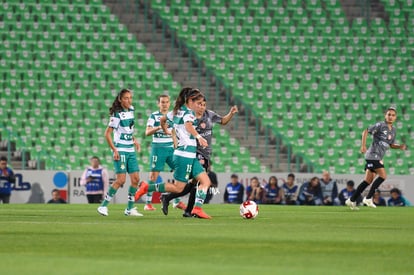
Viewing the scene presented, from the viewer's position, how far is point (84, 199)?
2873cm

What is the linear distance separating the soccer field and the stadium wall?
1372cm

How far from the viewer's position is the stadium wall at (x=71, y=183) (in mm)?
28297

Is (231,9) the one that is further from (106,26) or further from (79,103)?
(79,103)

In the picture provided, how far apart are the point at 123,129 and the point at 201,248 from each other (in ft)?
25.7

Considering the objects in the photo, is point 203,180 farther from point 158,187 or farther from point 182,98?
point 182,98

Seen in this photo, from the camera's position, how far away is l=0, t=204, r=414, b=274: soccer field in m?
7.91

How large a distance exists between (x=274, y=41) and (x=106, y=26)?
592 centimetres

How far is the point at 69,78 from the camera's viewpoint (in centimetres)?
3341

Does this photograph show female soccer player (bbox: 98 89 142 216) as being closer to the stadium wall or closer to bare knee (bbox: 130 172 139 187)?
bare knee (bbox: 130 172 139 187)

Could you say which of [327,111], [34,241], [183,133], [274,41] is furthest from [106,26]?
[34,241]

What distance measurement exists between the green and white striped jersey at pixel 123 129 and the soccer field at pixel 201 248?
9.67 ft

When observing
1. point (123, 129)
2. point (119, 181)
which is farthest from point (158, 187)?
point (123, 129)

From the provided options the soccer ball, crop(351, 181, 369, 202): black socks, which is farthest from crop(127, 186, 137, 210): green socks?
crop(351, 181, 369, 202): black socks

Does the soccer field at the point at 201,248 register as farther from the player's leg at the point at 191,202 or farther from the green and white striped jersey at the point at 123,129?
the green and white striped jersey at the point at 123,129
